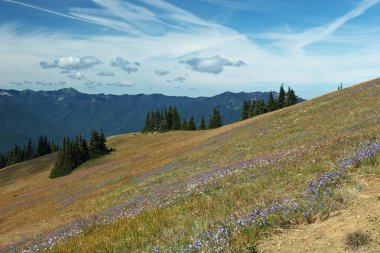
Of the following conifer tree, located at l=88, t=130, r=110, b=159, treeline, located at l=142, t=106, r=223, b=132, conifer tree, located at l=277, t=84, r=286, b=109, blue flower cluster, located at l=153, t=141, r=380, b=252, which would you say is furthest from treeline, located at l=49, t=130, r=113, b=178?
blue flower cluster, located at l=153, t=141, r=380, b=252

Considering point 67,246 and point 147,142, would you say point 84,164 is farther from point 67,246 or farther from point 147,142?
point 67,246

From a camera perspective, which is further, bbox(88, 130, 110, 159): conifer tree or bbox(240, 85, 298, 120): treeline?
bbox(240, 85, 298, 120): treeline

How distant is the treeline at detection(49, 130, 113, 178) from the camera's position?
9488 cm

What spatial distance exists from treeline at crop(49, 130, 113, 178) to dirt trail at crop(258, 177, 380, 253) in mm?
92902

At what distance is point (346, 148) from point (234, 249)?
776 centimetres

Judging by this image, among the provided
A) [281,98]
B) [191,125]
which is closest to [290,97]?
[281,98]

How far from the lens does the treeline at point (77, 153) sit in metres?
94.9

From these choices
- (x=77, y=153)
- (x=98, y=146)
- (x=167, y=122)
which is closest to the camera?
(x=98, y=146)

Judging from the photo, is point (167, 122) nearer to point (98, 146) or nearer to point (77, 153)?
point (98, 146)

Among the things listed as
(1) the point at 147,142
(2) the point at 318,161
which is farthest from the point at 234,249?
(1) the point at 147,142

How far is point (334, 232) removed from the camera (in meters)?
5.93

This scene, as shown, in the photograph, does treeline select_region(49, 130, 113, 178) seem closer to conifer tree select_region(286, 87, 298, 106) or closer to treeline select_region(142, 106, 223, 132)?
treeline select_region(142, 106, 223, 132)

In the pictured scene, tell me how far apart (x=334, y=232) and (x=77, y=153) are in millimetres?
A: 103123

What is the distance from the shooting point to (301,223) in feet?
22.3
